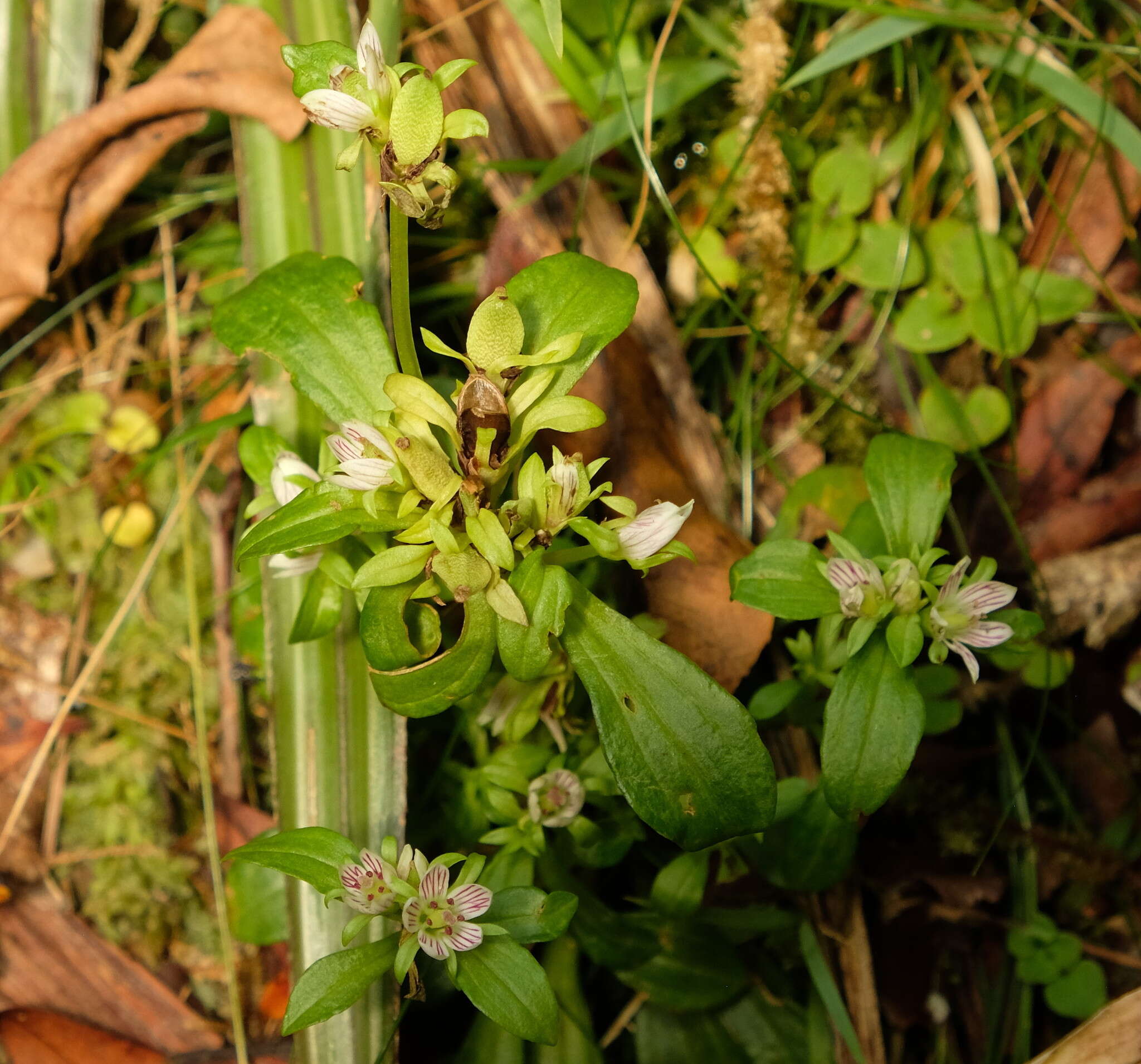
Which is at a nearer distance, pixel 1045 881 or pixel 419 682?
pixel 419 682

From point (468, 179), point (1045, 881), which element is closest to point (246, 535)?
point (468, 179)

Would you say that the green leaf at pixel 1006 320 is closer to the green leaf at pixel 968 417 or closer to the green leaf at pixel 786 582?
the green leaf at pixel 968 417

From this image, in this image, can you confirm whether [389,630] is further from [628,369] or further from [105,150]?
[105,150]

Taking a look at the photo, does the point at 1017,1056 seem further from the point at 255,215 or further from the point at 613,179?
the point at 255,215

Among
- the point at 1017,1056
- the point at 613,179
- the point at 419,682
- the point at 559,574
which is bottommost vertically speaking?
the point at 1017,1056

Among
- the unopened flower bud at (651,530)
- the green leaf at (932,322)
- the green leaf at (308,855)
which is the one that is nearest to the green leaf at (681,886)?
the green leaf at (308,855)

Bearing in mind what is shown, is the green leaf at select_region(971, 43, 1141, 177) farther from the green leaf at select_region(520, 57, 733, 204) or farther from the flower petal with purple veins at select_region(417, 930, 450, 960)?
the flower petal with purple veins at select_region(417, 930, 450, 960)

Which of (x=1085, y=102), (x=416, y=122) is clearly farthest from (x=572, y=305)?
(x=1085, y=102)
